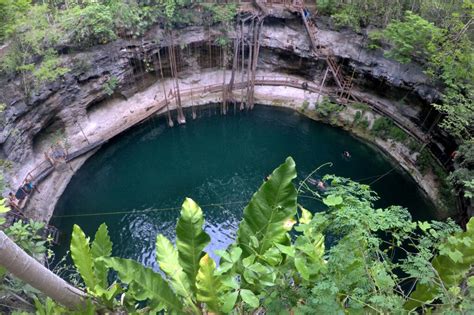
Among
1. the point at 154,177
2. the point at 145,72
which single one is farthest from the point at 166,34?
the point at 154,177

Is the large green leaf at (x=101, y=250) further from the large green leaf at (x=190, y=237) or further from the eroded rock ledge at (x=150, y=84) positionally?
the eroded rock ledge at (x=150, y=84)

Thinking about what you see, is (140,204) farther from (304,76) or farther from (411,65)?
(411,65)

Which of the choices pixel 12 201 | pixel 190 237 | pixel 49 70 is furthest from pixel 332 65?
pixel 190 237

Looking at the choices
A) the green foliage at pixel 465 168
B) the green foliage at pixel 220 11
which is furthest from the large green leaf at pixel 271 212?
the green foliage at pixel 220 11

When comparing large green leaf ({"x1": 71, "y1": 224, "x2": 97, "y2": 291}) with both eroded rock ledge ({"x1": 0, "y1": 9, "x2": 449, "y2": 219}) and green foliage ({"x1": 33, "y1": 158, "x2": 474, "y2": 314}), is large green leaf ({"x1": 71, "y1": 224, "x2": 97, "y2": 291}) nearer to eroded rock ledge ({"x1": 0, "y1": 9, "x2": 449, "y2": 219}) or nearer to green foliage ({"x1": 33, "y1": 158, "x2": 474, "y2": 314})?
green foliage ({"x1": 33, "y1": 158, "x2": 474, "y2": 314})

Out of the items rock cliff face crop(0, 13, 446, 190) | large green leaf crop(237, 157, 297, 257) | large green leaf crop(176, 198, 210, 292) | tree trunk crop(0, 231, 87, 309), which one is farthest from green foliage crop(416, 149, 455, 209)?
tree trunk crop(0, 231, 87, 309)

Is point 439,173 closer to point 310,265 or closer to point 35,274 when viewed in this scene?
point 310,265
